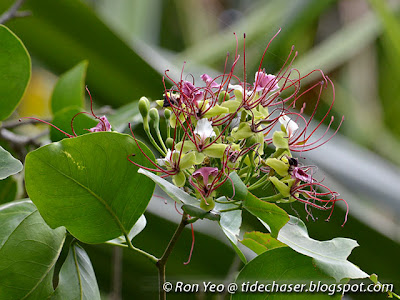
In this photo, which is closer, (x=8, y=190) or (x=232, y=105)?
(x=232, y=105)

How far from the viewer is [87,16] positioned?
121cm

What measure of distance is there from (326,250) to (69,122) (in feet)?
1.04

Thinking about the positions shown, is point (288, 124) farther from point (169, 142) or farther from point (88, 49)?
point (88, 49)

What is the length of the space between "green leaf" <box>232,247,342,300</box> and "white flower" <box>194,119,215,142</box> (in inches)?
4.8

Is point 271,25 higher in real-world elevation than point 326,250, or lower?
lower

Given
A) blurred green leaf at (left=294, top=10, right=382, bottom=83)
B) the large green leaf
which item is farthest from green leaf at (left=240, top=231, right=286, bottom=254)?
blurred green leaf at (left=294, top=10, right=382, bottom=83)

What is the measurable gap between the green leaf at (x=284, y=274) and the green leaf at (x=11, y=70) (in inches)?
12.8

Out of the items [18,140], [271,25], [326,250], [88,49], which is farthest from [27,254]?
[271,25]

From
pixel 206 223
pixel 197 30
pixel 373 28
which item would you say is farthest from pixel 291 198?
pixel 197 30

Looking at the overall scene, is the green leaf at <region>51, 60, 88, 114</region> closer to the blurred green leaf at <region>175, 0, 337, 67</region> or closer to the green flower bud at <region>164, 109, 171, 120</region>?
the green flower bud at <region>164, 109, 171, 120</region>

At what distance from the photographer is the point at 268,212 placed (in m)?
0.43

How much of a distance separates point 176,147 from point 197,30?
8.05 feet

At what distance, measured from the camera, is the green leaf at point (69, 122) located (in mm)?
589

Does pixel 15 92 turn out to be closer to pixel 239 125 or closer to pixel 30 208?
pixel 30 208
